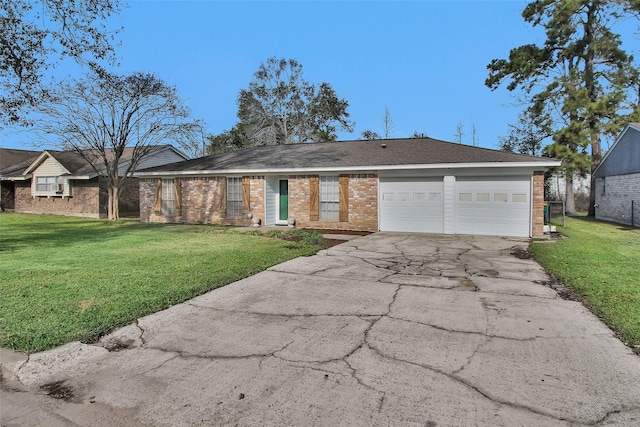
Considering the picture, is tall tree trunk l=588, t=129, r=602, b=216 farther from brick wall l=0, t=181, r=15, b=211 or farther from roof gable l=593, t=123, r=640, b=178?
brick wall l=0, t=181, r=15, b=211

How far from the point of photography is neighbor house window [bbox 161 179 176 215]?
59.7 ft

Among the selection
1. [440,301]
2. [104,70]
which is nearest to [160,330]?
[440,301]

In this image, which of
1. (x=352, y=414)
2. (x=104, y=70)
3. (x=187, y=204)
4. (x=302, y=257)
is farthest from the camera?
(x=187, y=204)

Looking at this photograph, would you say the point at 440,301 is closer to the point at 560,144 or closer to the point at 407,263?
the point at 407,263

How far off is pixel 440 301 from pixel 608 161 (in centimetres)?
2174

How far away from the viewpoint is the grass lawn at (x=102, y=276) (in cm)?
425

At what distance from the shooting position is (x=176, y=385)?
3045 millimetres

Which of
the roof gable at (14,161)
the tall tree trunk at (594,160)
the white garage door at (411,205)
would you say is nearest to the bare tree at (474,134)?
the tall tree trunk at (594,160)

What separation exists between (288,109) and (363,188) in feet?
85.0

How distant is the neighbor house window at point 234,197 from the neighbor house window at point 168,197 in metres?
3.16

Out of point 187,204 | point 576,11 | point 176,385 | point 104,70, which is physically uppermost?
point 576,11

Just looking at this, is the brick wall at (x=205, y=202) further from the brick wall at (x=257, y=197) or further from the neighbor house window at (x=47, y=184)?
the neighbor house window at (x=47, y=184)

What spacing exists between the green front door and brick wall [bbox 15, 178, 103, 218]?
12879 millimetres

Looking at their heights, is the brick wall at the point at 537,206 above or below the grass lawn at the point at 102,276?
above
